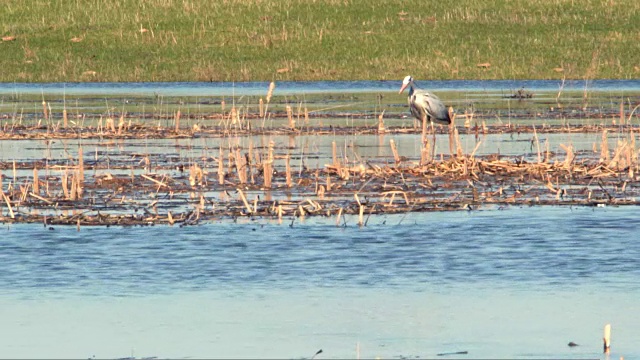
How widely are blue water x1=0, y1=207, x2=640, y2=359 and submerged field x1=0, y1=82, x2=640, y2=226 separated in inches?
31.1

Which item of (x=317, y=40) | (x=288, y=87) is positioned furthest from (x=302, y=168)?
(x=317, y=40)

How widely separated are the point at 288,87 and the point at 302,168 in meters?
27.1

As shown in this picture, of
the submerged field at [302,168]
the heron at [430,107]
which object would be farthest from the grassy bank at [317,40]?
the heron at [430,107]

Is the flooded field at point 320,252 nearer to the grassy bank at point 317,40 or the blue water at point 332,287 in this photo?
the blue water at point 332,287

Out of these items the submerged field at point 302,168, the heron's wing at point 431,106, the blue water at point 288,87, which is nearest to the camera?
the submerged field at point 302,168

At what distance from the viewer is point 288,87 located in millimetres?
48500

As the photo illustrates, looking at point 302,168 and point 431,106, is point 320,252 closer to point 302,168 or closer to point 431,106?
point 302,168

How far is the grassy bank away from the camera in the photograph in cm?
5028

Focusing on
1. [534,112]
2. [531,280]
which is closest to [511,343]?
[531,280]

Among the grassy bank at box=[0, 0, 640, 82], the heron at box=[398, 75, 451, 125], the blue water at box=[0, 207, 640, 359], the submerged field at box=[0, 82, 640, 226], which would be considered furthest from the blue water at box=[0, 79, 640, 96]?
the blue water at box=[0, 207, 640, 359]

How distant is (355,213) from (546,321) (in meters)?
5.77

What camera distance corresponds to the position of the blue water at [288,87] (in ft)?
151

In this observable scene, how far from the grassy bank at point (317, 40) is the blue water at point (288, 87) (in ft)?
1.78

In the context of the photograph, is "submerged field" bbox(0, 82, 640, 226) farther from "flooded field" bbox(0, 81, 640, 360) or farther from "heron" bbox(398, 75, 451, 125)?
"heron" bbox(398, 75, 451, 125)
